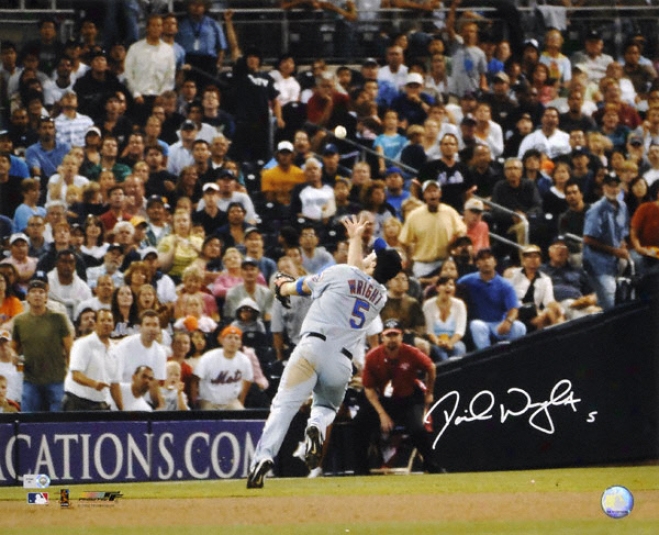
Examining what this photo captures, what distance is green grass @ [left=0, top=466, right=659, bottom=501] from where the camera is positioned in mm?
10594

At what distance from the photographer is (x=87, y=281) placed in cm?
1470

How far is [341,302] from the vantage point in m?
9.80

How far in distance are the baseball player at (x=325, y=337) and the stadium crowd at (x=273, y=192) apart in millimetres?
3825

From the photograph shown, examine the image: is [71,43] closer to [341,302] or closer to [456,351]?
[456,351]

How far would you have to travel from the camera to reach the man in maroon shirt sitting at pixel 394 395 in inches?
514

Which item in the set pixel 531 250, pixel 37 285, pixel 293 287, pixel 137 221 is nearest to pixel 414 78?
pixel 531 250

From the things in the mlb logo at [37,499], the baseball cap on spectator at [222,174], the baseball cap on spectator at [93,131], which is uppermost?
the baseball cap on spectator at [93,131]

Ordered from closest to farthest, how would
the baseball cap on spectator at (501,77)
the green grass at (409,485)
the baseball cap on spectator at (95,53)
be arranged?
the green grass at (409,485)
the baseball cap on spectator at (95,53)
the baseball cap on spectator at (501,77)

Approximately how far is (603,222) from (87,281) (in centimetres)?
591

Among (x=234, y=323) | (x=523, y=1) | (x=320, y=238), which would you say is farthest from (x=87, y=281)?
(x=523, y=1)

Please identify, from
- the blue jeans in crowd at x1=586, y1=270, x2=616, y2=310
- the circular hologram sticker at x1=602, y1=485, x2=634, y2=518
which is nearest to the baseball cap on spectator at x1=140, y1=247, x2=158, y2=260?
the blue jeans in crowd at x1=586, y1=270, x2=616, y2=310

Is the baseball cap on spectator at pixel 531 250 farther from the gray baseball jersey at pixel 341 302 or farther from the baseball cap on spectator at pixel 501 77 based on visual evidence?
the gray baseball jersey at pixel 341 302

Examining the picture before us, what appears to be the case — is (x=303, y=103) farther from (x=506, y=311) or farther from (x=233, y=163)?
(x=506, y=311)
